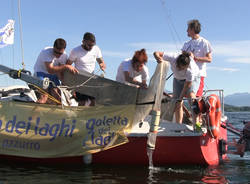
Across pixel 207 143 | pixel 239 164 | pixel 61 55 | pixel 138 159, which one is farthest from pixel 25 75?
pixel 239 164

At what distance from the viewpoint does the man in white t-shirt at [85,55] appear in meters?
8.09

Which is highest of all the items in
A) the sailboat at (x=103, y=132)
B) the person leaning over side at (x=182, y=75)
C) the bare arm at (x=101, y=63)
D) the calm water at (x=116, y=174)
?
the bare arm at (x=101, y=63)

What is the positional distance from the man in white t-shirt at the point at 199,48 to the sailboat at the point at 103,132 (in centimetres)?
94

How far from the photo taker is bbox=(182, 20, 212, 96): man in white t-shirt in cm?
823

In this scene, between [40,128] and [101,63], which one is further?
[101,63]

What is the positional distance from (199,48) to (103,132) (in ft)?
9.49

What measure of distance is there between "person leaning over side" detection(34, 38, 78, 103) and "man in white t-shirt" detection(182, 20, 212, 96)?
2.67 m

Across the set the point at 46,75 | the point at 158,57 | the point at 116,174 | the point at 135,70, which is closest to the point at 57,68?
the point at 46,75

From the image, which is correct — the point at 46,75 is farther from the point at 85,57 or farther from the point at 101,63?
the point at 101,63

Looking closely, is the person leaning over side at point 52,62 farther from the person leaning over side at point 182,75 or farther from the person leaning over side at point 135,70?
the person leaning over side at point 182,75

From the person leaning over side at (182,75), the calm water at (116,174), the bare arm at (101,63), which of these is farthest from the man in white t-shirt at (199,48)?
the bare arm at (101,63)

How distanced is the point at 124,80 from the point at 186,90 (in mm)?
1349

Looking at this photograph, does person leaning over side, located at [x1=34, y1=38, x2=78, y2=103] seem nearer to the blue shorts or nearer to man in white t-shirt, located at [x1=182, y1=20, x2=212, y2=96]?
the blue shorts

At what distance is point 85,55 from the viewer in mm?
8273
